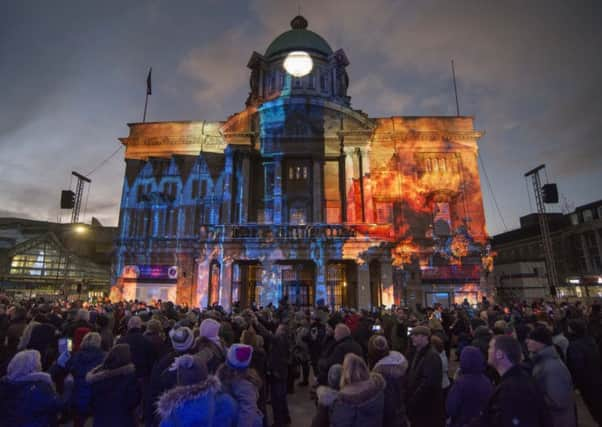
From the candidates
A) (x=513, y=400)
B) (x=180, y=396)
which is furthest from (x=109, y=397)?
(x=513, y=400)

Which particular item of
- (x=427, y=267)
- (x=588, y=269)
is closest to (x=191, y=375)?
(x=427, y=267)

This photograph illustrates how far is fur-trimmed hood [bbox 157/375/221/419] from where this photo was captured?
3275 mm

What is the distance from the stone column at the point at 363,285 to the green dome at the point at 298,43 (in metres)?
27.4

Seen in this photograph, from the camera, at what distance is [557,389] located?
496cm

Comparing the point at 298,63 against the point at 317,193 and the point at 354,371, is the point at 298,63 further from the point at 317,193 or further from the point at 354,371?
the point at 354,371

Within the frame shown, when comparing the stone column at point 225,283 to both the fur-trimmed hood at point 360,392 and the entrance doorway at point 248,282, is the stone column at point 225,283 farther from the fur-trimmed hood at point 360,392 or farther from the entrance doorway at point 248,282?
the fur-trimmed hood at point 360,392

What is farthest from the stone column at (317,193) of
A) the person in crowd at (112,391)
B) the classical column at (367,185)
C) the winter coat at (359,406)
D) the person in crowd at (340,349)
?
the winter coat at (359,406)

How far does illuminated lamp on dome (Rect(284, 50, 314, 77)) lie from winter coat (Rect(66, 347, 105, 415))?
34.3 meters

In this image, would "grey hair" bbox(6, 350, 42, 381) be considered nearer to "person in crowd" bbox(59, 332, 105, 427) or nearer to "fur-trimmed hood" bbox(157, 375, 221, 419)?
"person in crowd" bbox(59, 332, 105, 427)

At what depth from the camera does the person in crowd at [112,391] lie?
4.86 meters

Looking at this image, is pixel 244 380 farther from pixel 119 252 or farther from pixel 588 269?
pixel 588 269

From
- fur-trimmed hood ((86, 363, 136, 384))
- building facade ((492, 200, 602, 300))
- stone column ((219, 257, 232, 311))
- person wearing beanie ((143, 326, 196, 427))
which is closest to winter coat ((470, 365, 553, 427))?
person wearing beanie ((143, 326, 196, 427))

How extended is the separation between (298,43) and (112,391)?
42.7m

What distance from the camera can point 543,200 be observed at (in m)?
32.2
